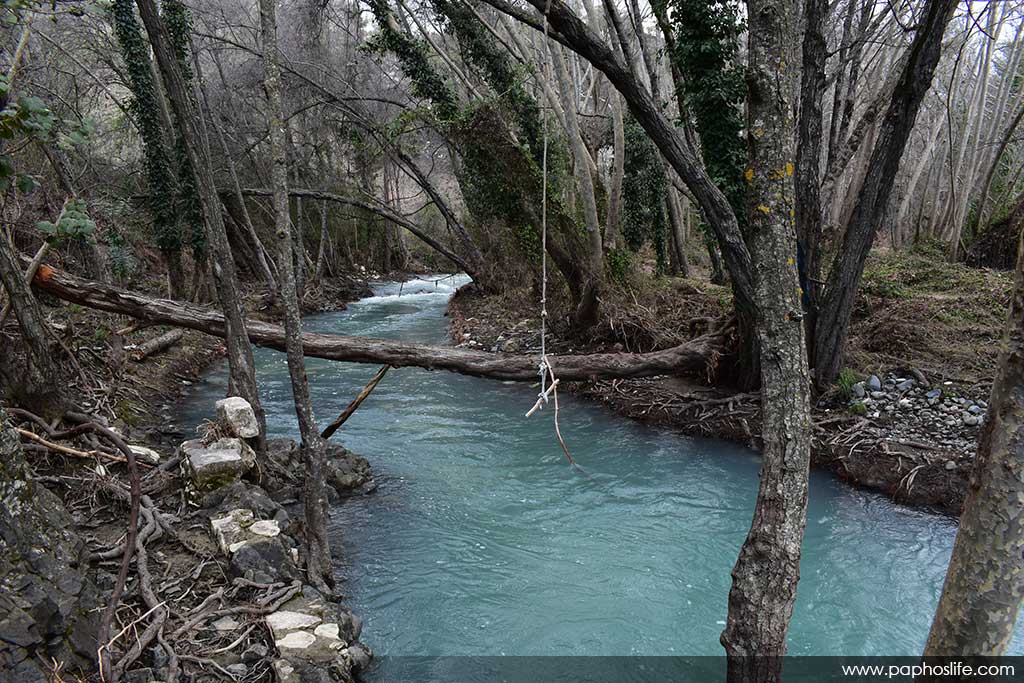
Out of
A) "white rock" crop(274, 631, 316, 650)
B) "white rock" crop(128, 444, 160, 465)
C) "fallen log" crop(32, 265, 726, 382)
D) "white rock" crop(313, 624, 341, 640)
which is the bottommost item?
"white rock" crop(313, 624, 341, 640)

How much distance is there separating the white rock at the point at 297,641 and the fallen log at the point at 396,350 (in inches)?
147

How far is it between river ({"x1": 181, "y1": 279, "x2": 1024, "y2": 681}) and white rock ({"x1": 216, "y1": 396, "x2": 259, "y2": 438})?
1221 mm

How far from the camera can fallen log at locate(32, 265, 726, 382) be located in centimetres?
611

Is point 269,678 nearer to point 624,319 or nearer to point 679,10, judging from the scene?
point 624,319

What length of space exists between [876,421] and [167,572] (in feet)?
23.7

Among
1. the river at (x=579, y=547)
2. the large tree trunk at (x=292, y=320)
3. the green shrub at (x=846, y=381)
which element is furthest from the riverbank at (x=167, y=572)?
the green shrub at (x=846, y=381)

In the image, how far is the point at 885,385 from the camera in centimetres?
747

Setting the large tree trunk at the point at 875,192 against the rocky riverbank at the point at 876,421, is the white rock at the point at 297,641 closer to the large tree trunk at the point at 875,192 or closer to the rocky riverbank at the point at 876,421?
the rocky riverbank at the point at 876,421

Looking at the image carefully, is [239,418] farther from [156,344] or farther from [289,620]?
[156,344]

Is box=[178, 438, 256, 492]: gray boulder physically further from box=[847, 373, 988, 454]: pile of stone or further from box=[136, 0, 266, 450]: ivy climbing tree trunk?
box=[847, 373, 988, 454]: pile of stone

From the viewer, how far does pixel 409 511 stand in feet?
20.2

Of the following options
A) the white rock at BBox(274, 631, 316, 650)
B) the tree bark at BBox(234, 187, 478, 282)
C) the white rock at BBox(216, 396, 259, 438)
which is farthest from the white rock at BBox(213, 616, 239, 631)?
the tree bark at BBox(234, 187, 478, 282)

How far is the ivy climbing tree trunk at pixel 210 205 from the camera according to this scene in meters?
4.52

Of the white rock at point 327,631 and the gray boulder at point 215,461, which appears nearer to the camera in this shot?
the white rock at point 327,631
